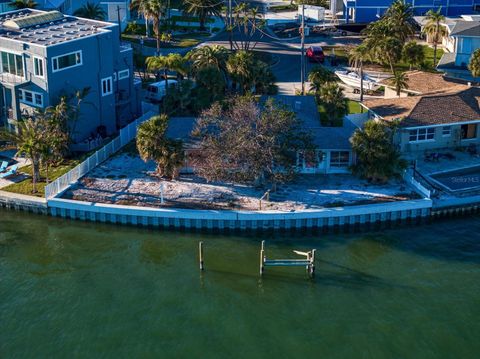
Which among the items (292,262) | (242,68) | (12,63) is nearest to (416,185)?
(292,262)

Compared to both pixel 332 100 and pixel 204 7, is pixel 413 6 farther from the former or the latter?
pixel 332 100

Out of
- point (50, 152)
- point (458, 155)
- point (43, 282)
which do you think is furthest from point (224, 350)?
point (458, 155)

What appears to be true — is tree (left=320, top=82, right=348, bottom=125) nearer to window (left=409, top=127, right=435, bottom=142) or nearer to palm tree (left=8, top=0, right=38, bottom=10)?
window (left=409, top=127, right=435, bottom=142)

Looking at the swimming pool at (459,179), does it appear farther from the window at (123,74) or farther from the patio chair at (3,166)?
the patio chair at (3,166)

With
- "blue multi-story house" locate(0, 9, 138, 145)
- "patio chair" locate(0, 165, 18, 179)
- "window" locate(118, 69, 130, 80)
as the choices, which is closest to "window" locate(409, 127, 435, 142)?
"blue multi-story house" locate(0, 9, 138, 145)

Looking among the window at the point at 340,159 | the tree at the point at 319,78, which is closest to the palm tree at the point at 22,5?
the tree at the point at 319,78
